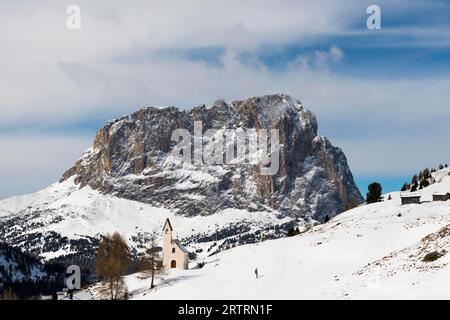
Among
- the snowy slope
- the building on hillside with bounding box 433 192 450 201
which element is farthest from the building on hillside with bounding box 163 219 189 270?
the building on hillside with bounding box 433 192 450 201

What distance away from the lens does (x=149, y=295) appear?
7962 cm

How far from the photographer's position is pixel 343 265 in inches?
3152

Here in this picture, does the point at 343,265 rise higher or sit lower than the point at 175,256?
lower

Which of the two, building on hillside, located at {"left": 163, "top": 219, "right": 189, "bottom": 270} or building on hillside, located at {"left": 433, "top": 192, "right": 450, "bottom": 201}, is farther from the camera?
building on hillside, located at {"left": 433, "top": 192, "right": 450, "bottom": 201}

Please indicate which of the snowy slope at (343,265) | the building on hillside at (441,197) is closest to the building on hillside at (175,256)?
the snowy slope at (343,265)

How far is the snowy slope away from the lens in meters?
55.9

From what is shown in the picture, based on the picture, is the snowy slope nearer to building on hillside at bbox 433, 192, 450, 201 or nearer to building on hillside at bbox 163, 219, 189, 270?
building on hillside at bbox 163, 219, 189, 270

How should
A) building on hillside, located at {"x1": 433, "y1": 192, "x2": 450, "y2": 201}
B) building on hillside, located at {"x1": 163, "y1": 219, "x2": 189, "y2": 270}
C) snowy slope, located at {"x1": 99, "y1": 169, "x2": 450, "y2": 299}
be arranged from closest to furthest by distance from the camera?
snowy slope, located at {"x1": 99, "y1": 169, "x2": 450, "y2": 299}, building on hillside, located at {"x1": 163, "y1": 219, "x2": 189, "y2": 270}, building on hillside, located at {"x1": 433, "y1": 192, "x2": 450, "y2": 201}

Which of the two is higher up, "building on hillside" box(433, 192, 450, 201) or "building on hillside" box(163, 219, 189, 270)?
"building on hillside" box(433, 192, 450, 201)

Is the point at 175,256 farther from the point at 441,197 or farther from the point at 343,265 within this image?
the point at 441,197

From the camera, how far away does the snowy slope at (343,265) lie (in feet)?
183

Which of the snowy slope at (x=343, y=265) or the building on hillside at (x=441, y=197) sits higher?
the building on hillside at (x=441, y=197)

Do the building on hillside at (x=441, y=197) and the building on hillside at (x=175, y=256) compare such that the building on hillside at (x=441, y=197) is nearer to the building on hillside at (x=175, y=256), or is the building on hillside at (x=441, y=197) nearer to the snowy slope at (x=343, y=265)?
the snowy slope at (x=343, y=265)

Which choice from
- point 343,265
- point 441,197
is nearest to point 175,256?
point 343,265
